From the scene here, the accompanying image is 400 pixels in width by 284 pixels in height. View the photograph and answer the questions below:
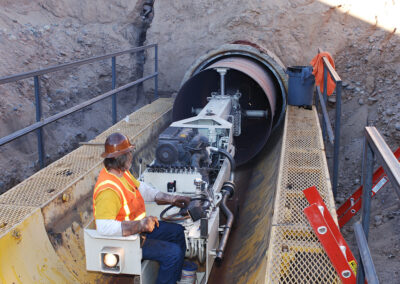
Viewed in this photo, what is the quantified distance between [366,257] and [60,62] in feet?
26.6

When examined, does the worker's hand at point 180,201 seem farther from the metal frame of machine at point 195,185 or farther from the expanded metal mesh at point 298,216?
the expanded metal mesh at point 298,216

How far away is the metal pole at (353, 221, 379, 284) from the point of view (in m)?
2.42

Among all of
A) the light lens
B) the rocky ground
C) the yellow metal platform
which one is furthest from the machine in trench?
the rocky ground

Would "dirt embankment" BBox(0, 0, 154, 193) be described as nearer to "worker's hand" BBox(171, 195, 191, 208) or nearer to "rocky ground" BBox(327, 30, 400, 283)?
"worker's hand" BBox(171, 195, 191, 208)

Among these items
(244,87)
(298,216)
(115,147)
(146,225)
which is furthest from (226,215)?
(244,87)

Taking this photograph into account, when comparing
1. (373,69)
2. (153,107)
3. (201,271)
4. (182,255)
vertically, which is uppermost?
(373,69)

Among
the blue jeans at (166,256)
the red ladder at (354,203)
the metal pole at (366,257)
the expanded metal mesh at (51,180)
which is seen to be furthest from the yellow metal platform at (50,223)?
the red ladder at (354,203)

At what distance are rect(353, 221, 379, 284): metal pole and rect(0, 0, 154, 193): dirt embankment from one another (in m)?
5.96

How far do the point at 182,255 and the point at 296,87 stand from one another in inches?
185

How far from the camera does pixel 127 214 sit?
3.67m

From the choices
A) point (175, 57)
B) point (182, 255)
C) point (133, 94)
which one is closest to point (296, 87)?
point (175, 57)

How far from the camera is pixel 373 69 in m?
8.69

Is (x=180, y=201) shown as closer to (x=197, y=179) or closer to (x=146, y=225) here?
(x=197, y=179)

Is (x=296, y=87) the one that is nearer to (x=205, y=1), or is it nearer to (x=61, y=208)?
(x=205, y=1)
